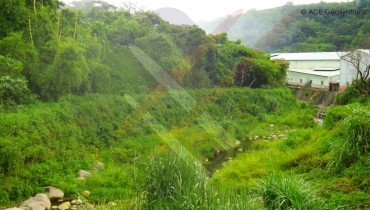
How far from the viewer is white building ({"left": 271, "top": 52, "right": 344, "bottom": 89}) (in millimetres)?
26272

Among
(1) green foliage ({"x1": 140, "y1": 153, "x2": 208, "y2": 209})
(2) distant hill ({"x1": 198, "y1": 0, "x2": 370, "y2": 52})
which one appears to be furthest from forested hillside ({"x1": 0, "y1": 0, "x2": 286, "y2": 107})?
(2) distant hill ({"x1": 198, "y1": 0, "x2": 370, "y2": 52})

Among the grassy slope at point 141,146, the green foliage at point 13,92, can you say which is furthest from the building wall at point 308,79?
the green foliage at point 13,92

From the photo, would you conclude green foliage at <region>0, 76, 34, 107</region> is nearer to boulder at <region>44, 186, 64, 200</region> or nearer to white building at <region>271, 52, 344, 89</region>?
boulder at <region>44, 186, 64, 200</region>

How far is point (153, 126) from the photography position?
1355cm

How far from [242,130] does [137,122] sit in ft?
16.7

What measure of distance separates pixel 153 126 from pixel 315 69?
20936mm

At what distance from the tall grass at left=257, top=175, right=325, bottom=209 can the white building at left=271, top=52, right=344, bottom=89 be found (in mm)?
22113

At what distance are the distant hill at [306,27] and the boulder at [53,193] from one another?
23.6m

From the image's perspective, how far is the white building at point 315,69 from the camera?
86.2ft

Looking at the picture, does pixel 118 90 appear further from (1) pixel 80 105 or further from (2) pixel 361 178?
(2) pixel 361 178

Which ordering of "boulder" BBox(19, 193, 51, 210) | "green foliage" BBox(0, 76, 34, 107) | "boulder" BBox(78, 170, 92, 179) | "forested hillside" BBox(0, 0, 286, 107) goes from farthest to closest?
"forested hillside" BBox(0, 0, 286, 107) < "boulder" BBox(78, 170, 92, 179) < "green foliage" BBox(0, 76, 34, 107) < "boulder" BBox(19, 193, 51, 210)

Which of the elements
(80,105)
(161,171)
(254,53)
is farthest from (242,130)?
(161,171)

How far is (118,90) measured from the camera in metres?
14.8

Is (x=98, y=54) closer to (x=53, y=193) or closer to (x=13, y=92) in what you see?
(x=13, y=92)
